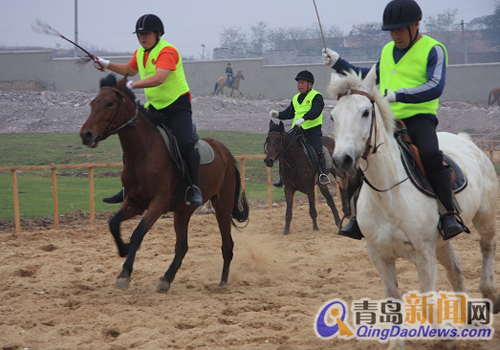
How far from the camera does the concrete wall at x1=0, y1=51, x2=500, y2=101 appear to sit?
40.2 meters

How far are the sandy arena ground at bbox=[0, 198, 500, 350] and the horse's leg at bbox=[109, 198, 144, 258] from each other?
1.90 feet

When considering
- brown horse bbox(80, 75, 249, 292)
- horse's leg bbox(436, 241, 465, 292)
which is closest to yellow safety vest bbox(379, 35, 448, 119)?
horse's leg bbox(436, 241, 465, 292)

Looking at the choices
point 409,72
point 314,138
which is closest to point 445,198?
point 409,72

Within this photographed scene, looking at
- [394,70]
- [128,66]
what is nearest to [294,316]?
[394,70]

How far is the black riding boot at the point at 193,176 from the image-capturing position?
6.60 meters

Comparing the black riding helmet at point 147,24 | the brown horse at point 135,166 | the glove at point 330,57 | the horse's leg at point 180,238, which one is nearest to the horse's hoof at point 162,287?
the brown horse at point 135,166

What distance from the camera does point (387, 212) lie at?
432 centimetres

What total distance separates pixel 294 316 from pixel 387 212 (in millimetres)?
1634

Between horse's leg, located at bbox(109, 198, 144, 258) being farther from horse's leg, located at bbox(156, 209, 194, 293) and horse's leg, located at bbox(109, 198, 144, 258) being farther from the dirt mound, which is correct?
the dirt mound

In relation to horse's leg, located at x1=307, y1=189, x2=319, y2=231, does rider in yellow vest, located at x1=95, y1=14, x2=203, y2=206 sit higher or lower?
higher

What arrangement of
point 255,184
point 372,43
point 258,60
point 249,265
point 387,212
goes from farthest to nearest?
1. point 372,43
2. point 258,60
3. point 255,184
4. point 249,265
5. point 387,212

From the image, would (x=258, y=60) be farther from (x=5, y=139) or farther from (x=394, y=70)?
(x=394, y=70)

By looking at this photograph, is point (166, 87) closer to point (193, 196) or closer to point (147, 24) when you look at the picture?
point (147, 24)

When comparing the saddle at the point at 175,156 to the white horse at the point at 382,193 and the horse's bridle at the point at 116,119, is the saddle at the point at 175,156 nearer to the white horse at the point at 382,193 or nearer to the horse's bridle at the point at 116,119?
the horse's bridle at the point at 116,119
